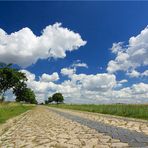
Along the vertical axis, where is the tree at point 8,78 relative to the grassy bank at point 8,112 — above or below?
above

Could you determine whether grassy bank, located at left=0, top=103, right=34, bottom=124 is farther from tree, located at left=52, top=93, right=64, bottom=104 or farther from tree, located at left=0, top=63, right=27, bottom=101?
tree, located at left=52, top=93, right=64, bottom=104

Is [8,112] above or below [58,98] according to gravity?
below

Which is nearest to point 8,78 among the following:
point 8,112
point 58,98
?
point 8,112

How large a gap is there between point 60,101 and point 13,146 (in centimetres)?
12234

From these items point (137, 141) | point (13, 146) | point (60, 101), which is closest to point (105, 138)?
point (137, 141)

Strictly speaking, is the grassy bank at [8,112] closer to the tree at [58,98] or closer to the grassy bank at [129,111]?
the grassy bank at [129,111]

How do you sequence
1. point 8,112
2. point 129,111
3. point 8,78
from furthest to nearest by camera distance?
point 8,78
point 8,112
point 129,111

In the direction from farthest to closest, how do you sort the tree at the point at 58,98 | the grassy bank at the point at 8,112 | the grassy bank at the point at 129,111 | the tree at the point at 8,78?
the tree at the point at 58,98 < the tree at the point at 8,78 < the grassy bank at the point at 8,112 < the grassy bank at the point at 129,111

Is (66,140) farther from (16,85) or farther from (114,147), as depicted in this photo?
(16,85)

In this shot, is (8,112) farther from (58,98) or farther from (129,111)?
(58,98)

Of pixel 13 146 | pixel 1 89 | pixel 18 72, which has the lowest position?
pixel 13 146

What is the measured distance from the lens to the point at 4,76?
2051 inches

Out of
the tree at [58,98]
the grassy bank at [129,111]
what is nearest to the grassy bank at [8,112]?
the grassy bank at [129,111]

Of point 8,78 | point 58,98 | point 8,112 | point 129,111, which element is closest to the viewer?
point 129,111
